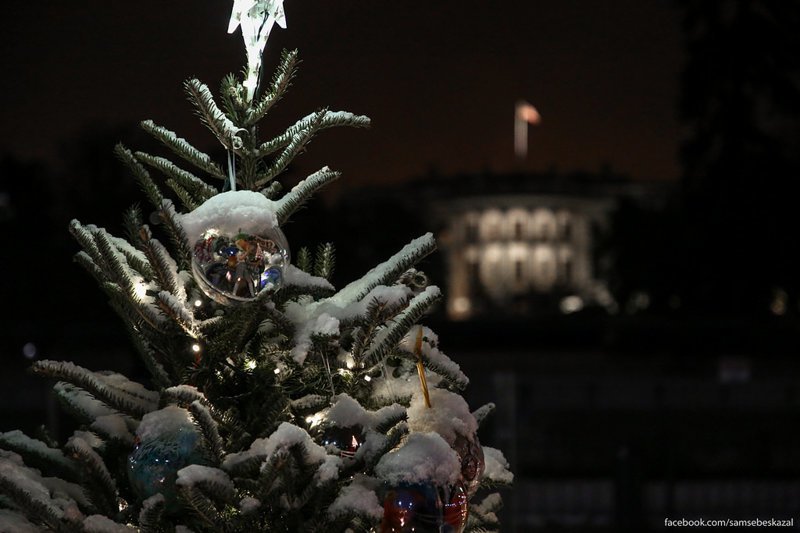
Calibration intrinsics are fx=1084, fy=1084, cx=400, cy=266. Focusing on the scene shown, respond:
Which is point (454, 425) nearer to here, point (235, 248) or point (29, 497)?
point (235, 248)

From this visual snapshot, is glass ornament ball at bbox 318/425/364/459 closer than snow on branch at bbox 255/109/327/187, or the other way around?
glass ornament ball at bbox 318/425/364/459

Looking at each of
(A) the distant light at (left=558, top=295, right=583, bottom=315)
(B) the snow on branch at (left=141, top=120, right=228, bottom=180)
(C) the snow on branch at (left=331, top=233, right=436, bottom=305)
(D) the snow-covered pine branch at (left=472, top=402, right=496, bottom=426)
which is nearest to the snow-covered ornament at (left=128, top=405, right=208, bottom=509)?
(C) the snow on branch at (left=331, top=233, right=436, bottom=305)

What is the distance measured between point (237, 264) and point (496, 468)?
86cm

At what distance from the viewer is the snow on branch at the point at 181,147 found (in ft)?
7.89

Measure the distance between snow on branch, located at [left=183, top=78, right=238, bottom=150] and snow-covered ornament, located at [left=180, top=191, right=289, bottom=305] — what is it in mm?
149

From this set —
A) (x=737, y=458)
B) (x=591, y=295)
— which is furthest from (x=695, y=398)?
(x=591, y=295)

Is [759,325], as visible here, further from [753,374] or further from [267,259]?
[267,259]

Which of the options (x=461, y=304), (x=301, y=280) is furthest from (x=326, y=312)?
(x=461, y=304)

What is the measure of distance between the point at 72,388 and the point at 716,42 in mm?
29334

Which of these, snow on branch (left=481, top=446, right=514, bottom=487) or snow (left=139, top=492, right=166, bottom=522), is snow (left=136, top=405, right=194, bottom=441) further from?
snow on branch (left=481, top=446, right=514, bottom=487)

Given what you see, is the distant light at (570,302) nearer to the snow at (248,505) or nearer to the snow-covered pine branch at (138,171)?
the snow-covered pine branch at (138,171)

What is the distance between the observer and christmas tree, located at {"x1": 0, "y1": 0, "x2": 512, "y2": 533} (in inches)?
84.5

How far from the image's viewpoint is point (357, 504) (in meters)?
2.13

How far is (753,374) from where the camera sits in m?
32.6
